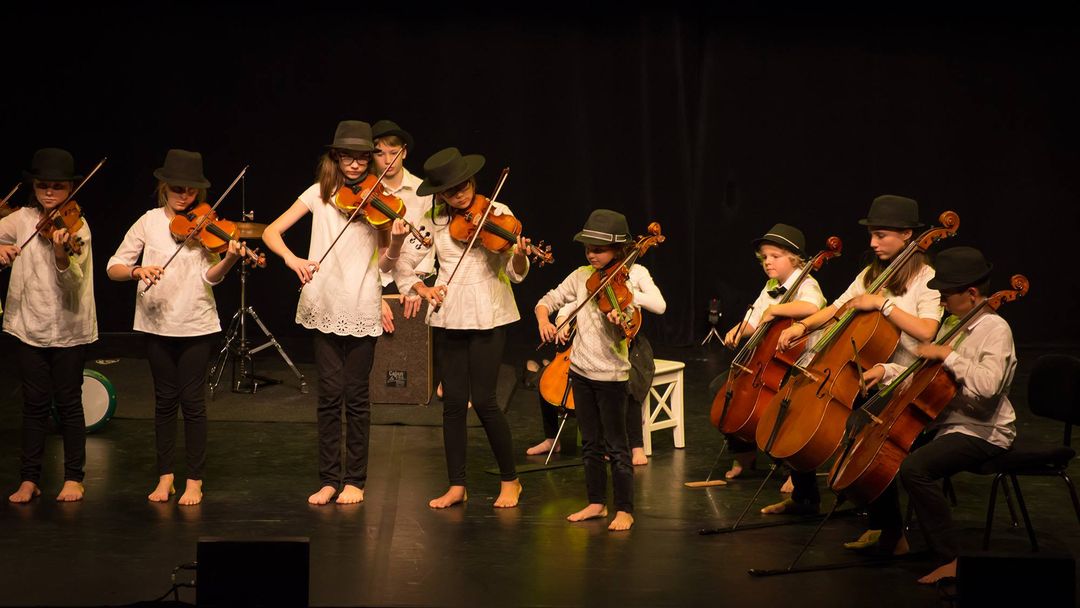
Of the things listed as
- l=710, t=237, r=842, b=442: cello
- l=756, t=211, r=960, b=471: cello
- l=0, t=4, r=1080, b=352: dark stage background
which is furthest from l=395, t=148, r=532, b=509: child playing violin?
l=0, t=4, r=1080, b=352: dark stage background

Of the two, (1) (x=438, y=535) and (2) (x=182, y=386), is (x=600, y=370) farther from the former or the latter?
(2) (x=182, y=386)

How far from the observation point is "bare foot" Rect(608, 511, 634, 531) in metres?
4.72

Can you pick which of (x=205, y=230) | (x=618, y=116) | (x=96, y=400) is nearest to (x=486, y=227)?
(x=205, y=230)

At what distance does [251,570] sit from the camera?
10.5ft

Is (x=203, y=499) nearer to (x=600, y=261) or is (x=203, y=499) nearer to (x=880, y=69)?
(x=600, y=261)

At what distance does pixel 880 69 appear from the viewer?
9289 mm

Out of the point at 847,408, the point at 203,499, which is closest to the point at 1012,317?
the point at 847,408

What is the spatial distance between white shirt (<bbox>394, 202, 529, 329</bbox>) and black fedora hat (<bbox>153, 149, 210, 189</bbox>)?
865 mm

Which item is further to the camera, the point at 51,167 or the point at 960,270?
the point at 51,167

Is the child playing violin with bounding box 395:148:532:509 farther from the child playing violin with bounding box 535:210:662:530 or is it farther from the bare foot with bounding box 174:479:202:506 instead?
the bare foot with bounding box 174:479:202:506

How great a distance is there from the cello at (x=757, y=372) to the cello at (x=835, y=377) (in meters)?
0.38

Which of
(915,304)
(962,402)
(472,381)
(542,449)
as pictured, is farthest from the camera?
(542,449)

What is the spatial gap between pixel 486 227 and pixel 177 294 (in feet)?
4.16

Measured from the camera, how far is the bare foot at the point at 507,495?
5.06 m
